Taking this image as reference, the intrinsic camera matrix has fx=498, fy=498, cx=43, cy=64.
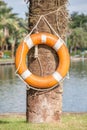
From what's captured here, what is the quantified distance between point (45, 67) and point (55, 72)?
6.3 inches

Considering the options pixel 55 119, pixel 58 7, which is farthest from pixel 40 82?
pixel 58 7

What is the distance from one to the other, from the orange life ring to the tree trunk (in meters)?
0.10

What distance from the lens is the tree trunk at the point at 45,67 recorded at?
6699mm

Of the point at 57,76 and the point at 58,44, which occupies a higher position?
the point at 58,44

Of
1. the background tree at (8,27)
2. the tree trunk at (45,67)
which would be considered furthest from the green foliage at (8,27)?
the tree trunk at (45,67)

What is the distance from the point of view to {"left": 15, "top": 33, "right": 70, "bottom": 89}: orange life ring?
6605 mm

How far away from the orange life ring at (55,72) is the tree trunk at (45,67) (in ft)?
0.33

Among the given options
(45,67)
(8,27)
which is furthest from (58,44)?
(8,27)

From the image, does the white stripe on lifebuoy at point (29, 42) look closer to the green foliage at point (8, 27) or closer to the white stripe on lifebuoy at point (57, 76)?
the white stripe on lifebuoy at point (57, 76)

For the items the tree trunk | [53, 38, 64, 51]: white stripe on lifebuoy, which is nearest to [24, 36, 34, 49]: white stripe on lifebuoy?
the tree trunk

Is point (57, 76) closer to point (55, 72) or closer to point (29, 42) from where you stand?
point (55, 72)

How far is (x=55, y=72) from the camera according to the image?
6.66 meters

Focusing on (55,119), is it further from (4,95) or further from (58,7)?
(4,95)

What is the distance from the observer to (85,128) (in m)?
6.38
